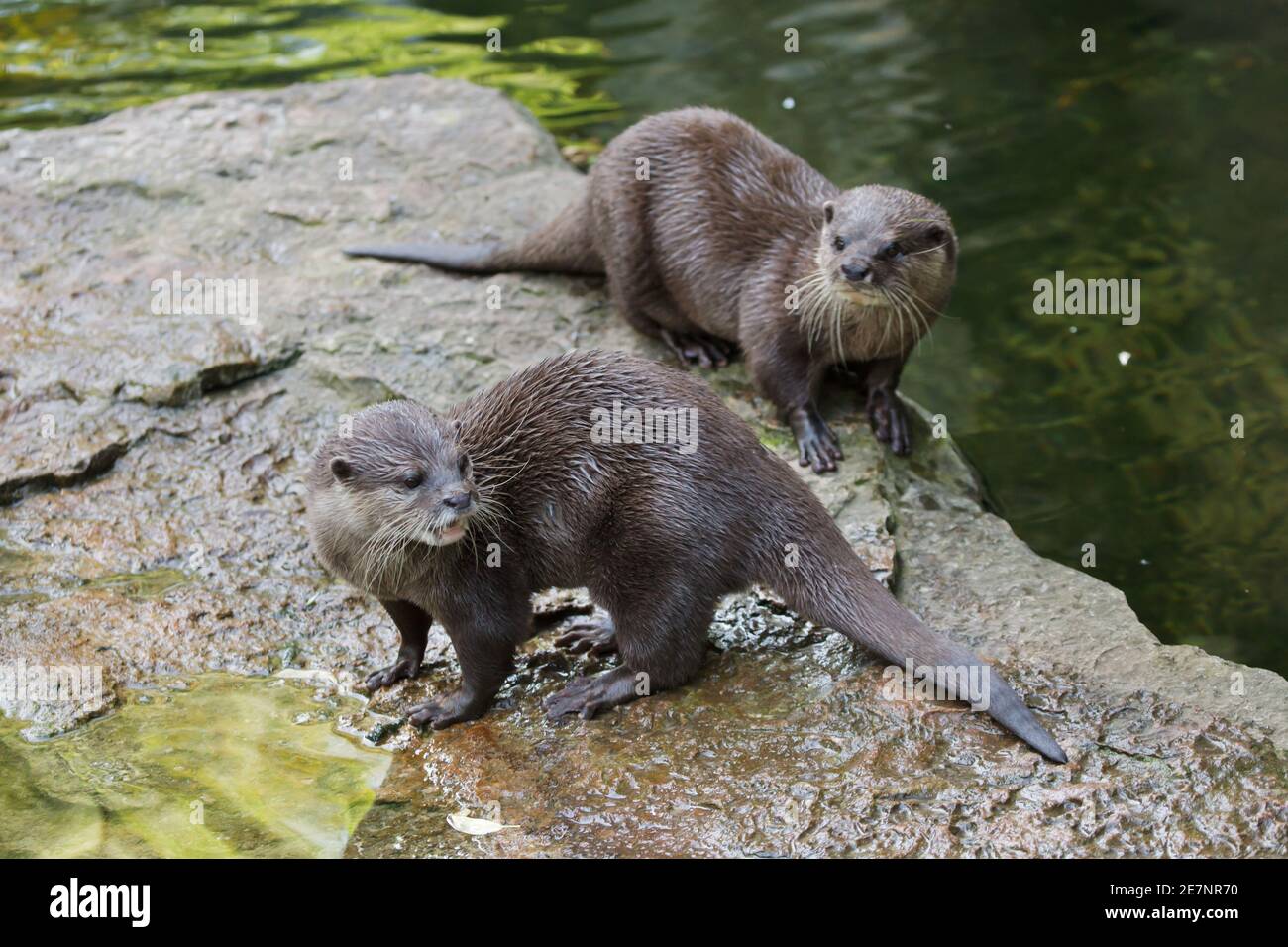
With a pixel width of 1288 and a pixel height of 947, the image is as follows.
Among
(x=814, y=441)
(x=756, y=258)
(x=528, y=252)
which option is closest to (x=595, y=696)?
(x=814, y=441)

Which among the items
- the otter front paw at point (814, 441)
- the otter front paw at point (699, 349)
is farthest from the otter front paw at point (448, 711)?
the otter front paw at point (699, 349)

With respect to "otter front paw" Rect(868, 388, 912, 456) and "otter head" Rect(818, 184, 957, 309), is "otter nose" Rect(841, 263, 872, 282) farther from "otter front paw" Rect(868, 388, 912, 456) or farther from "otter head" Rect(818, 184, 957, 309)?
"otter front paw" Rect(868, 388, 912, 456)

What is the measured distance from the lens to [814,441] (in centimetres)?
371

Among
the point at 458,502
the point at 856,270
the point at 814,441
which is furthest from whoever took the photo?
the point at 814,441

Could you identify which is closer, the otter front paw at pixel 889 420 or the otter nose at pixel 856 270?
the otter nose at pixel 856 270

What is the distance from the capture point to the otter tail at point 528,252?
4.42 m

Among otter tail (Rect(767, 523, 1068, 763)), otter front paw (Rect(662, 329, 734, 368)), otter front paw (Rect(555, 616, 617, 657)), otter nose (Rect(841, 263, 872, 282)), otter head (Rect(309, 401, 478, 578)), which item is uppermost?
otter nose (Rect(841, 263, 872, 282))

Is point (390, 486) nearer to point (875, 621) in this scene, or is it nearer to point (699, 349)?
point (875, 621)

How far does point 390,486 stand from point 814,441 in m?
1.37

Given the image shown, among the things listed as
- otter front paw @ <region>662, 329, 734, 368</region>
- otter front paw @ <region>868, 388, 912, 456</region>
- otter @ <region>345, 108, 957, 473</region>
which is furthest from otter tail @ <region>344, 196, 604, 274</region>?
otter front paw @ <region>868, 388, 912, 456</region>

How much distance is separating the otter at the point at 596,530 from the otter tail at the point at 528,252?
5.12ft

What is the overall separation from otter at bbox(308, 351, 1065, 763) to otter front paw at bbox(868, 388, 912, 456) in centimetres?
90

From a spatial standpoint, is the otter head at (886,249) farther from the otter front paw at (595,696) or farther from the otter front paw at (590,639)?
the otter front paw at (595,696)

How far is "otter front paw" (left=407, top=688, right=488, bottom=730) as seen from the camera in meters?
A: 2.84
